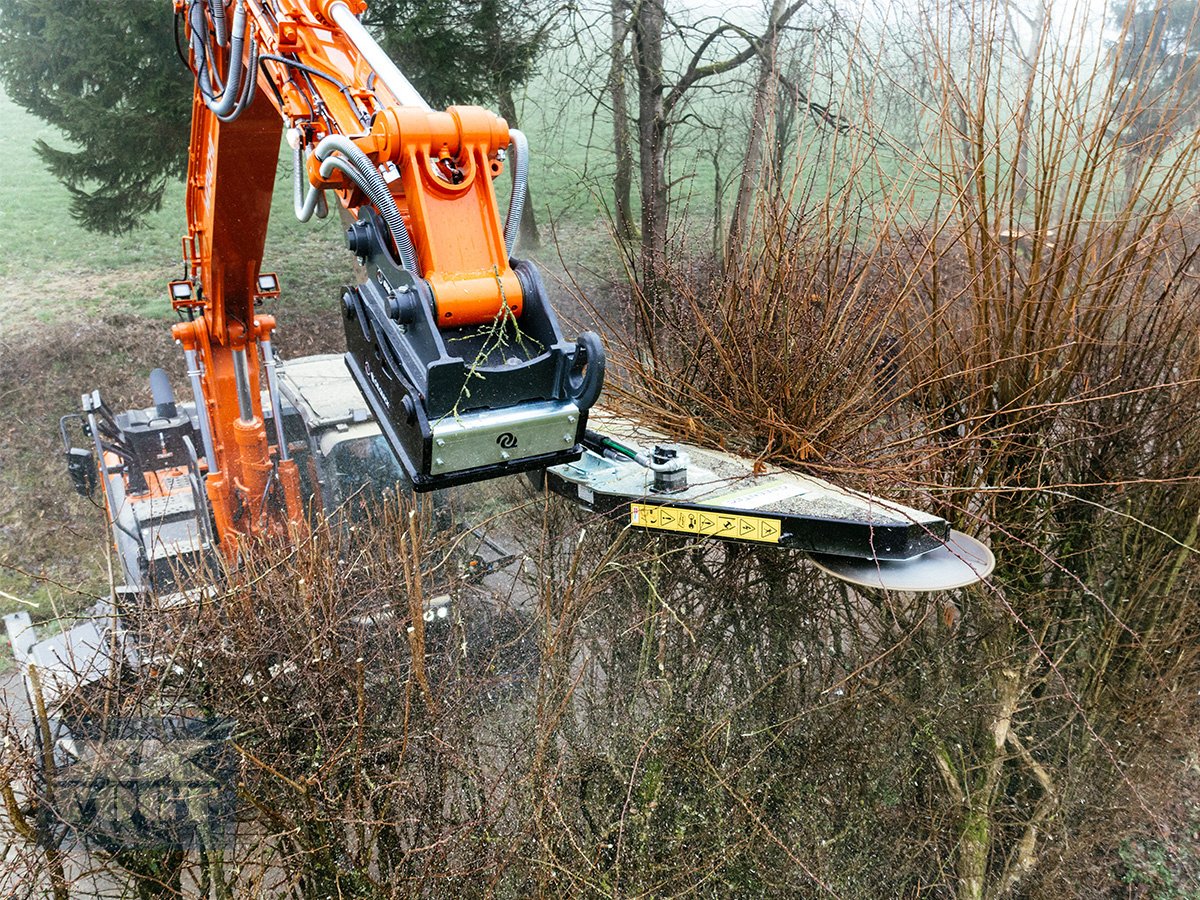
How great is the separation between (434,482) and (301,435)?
460 centimetres

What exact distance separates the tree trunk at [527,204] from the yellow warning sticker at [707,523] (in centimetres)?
1030

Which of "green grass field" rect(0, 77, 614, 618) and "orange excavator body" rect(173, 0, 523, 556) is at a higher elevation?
"orange excavator body" rect(173, 0, 523, 556)

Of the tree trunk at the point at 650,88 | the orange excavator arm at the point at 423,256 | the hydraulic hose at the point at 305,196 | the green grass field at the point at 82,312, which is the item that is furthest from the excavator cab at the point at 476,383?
the tree trunk at the point at 650,88

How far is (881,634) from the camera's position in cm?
479

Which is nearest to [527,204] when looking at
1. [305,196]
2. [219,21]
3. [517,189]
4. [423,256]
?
[219,21]

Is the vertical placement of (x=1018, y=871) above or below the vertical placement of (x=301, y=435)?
below

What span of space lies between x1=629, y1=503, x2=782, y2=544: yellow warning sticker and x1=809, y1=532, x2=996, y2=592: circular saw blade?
0.99ft

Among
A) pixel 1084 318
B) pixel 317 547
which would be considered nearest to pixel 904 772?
pixel 1084 318

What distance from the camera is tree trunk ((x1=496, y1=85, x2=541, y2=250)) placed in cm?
1299

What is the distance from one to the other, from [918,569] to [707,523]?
2.90ft

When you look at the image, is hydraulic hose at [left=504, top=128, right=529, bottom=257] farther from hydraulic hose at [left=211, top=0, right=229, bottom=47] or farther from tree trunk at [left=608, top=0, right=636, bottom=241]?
tree trunk at [left=608, top=0, right=636, bottom=241]

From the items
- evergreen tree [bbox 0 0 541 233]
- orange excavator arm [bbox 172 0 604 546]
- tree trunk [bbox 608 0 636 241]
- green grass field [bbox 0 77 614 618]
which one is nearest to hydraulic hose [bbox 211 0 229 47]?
orange excavator arm [bbox 172 0 604 546]

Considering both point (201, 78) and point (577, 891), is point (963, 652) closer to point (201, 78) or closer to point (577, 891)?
point (577, 891)

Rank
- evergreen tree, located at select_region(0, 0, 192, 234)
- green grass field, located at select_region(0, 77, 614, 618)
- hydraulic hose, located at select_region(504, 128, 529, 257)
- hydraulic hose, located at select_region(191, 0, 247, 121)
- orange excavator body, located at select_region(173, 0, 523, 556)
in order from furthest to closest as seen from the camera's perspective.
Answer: evergreen tree, located at select_region(0, 0, 192, 234)
green grass field, located at select_region(0, 77, 614, 618)
hydraulic hose, located at select_region(191, 0, 247, 121)
hydraulic hose, located at select_region(504, 128, 529, 257)
orange excavator body, located at select_region(173, 0, 523, 556)
